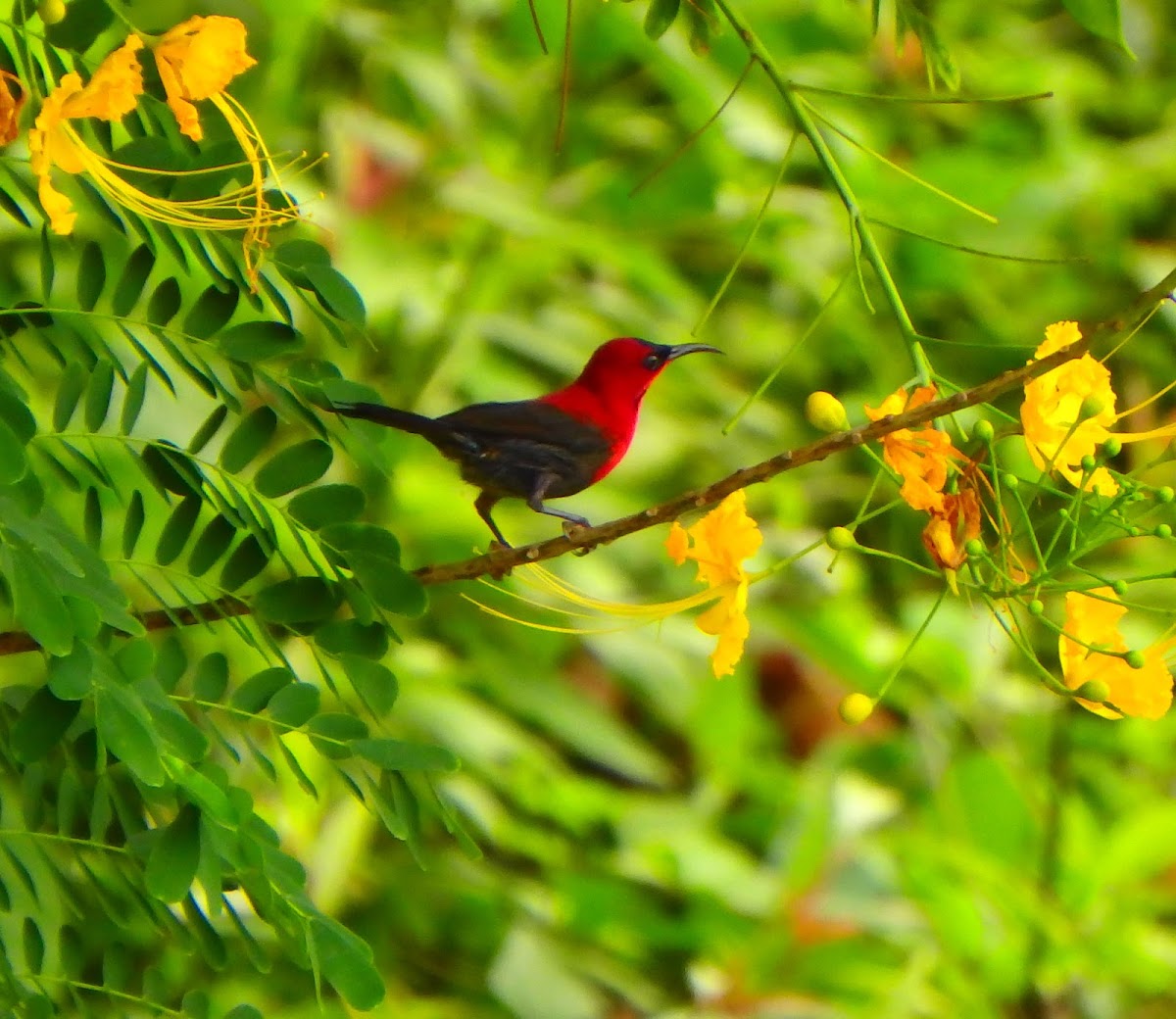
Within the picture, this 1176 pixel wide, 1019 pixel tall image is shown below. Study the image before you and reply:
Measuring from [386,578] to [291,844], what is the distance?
123 cm

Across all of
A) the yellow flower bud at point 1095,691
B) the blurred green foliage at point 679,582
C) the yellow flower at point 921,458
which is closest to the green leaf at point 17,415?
the yellow flower at point 921,458

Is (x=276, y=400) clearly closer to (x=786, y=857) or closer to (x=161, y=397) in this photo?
(x=161, y=397)

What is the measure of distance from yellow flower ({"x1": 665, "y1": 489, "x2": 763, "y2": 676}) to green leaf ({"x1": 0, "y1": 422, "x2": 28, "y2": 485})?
277 millimetres

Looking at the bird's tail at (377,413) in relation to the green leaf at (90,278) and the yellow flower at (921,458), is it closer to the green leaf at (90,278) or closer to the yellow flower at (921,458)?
the green leaf at (90,278)

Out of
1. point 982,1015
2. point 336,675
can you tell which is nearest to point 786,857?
point 982,1015

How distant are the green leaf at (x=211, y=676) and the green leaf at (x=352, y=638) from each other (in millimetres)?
58

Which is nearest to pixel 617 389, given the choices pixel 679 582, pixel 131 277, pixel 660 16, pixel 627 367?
pixel 627 367

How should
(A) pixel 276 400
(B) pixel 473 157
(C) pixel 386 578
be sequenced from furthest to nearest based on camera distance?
(B) pixel 473 157
(A) pixel 276 400
(C) pixel 386 578

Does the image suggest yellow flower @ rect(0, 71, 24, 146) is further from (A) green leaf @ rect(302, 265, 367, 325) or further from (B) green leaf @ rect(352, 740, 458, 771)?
(B) green leaf @ rect(352, 740, 458, 771)

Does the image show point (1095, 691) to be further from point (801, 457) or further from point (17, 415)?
point (17, 415)

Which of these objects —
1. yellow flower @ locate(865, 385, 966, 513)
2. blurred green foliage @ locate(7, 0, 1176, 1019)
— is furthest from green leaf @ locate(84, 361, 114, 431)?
blurred green foliage @ locate(7, 0, 1176, 1019)

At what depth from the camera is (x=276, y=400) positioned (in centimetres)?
86

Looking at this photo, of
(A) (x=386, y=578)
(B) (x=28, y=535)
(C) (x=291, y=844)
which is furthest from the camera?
(C) (x=291, y=844)

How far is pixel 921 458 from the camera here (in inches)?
26.6
